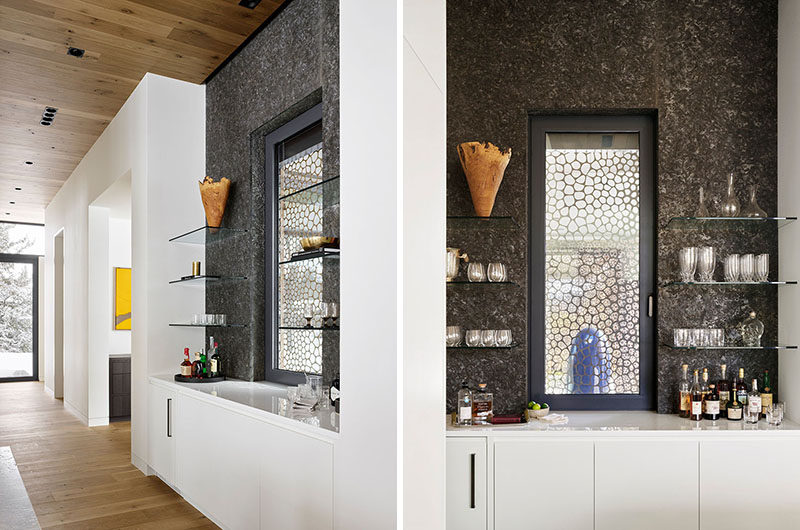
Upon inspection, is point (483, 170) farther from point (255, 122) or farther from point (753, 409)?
point (255, 122)

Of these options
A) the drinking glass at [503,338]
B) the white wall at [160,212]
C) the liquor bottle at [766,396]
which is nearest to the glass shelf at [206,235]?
the white wall at [160,212]

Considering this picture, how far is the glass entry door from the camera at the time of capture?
10.5 meters

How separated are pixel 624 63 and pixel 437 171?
1.45 meters

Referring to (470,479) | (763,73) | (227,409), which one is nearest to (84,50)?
(227,409)

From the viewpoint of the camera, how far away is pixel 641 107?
304cm

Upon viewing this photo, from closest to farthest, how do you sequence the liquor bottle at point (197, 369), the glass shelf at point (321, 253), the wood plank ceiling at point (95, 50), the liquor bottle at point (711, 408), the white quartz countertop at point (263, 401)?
the white quartz countertop at point (263, 401) < the glass shelf at point (321, 253) < the liquor bottle at point (711, 408) < the wood plank ceiling at point (95, 50) < the liquor bottle at point (197, 369)

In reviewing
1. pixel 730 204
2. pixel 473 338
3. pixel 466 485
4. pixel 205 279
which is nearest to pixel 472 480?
pixel 466 485

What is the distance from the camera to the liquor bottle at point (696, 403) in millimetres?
2719

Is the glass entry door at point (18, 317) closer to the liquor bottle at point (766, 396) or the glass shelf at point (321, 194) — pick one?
the glass shelf at point (321, 194)

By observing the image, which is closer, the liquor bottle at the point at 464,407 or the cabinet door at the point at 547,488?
the cabinet door at the point at 547,488

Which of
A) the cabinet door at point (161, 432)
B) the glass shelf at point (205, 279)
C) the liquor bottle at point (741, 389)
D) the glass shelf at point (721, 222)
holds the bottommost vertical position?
the cabinet door at point (161, 432)

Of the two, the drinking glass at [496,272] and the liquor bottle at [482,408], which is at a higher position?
the drinking glass at [496,272]

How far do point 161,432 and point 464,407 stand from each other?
2.43 meters

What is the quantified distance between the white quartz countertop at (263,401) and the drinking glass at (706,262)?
1.90 m
